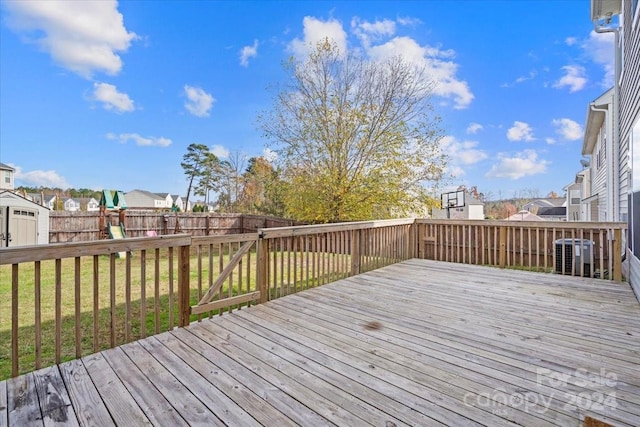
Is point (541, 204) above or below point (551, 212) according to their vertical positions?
above

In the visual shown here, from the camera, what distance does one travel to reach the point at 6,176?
2131 centimetres

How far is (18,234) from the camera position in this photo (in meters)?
9.89

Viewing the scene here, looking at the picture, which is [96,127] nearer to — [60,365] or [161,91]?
[161,91]

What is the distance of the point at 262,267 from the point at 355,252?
185 centimetres

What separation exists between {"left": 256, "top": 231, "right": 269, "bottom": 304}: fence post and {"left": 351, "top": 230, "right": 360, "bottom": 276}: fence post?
1.73 meters

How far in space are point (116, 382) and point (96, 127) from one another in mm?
24018

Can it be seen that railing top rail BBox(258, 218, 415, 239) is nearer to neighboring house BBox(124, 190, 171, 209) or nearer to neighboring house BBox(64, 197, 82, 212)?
neighboring house BBox(124, 190, 171, 209)

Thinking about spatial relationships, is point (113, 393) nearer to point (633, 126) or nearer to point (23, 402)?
point (23, 402)

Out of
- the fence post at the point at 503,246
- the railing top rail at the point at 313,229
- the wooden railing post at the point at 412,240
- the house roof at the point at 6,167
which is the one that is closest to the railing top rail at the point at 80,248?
the railing top rail at the point at 313,229

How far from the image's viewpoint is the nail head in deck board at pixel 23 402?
1585mm

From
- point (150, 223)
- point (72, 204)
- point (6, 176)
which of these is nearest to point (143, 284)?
point (150, 223)

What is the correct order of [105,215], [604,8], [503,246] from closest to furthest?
[503,246]
[604,8]
[105,215]

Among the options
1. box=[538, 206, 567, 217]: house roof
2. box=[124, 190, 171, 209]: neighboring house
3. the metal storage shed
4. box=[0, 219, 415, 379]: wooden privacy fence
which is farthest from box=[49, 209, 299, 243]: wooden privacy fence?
box=[538, 206, 567, 217]: house roof

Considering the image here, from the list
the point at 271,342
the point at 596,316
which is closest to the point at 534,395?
the point at 271,342
